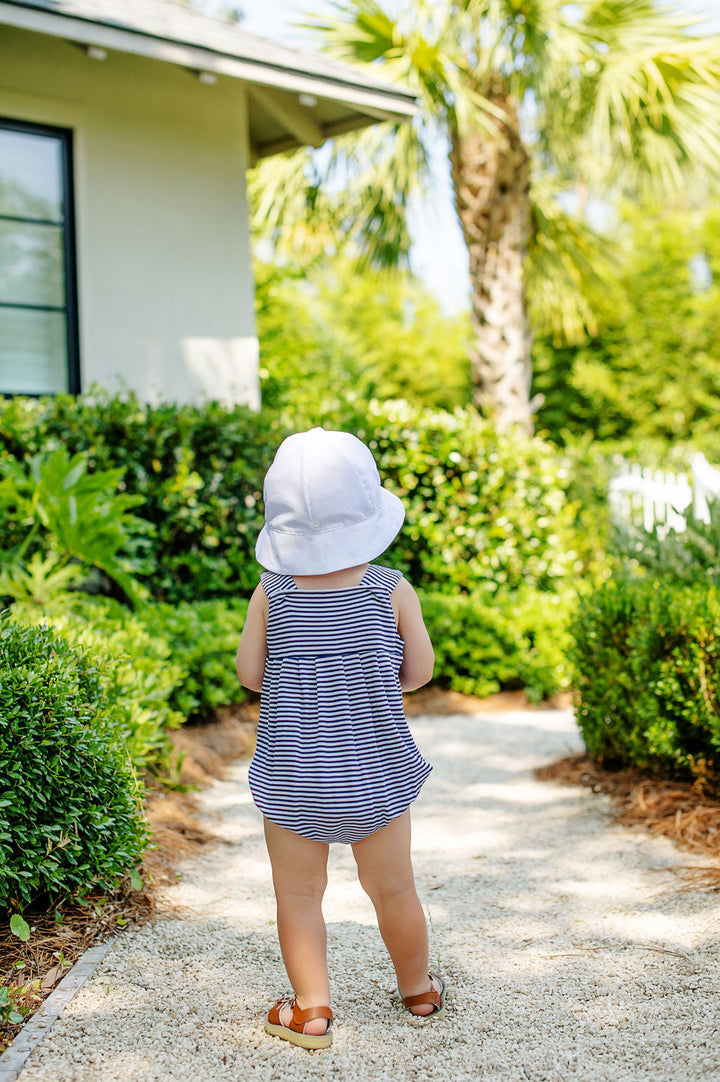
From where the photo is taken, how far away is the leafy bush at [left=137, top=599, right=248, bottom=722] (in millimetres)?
5051

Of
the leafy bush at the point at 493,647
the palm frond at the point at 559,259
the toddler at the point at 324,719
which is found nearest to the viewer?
the toddler at the point at 324,719

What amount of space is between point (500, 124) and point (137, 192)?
3665 mm

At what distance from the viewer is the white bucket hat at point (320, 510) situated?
2275 millimetres

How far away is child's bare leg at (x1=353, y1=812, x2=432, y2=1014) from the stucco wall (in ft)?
16.7

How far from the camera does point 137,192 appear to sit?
7.07 metres

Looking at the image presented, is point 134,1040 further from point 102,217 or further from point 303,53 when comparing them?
point 303,53

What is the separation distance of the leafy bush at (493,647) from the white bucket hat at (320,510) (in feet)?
13.5

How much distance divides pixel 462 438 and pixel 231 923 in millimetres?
5057

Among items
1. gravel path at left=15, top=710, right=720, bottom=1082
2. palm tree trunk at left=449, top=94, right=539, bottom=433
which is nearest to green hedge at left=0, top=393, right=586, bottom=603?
palm tree trunk at left=449, top=94, right=539, bottom=433

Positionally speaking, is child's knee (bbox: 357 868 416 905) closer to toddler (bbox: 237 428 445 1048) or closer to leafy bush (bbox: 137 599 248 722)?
toddler (bbox: 237 428 445 1048)

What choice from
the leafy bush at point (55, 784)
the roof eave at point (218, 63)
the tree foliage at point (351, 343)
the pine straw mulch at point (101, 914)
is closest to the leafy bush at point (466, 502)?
the tree foliage at point (351, 343)

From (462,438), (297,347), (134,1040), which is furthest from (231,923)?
(297,347)

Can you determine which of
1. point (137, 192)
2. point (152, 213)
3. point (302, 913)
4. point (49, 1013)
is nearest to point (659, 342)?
point (152, 213)

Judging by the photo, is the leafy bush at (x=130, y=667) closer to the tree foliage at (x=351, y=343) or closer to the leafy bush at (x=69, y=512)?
the leafy bush at (x=69, y=512)
